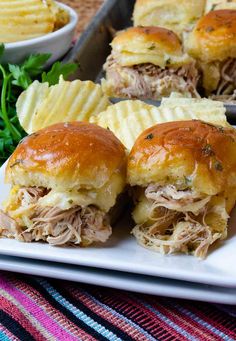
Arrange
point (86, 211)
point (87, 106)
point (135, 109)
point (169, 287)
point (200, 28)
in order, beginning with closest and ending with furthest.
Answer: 1. point (169, 287)
2. point (86, 211)
3. point (135, 109)
4. point (87, 106)
5. point (200, 28)

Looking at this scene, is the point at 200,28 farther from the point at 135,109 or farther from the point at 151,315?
the point at 151,315

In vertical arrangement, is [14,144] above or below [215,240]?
below

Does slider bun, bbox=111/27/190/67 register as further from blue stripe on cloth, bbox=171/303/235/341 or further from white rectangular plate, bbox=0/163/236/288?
blue stripe on cloth, bbox=171/303/235/341

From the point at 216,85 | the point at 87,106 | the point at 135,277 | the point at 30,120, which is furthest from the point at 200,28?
the point at 135,277

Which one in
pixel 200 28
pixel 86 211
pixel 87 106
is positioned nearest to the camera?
pixel 86 211

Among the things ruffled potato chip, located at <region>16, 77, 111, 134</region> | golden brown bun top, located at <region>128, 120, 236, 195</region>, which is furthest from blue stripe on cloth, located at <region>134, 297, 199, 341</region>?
ruffled potato chip, located at <region>16, 77, 111, 134</region>

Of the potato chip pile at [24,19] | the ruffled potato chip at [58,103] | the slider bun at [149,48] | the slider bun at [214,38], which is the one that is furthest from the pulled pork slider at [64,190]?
the potato chip pile at [24,19]
